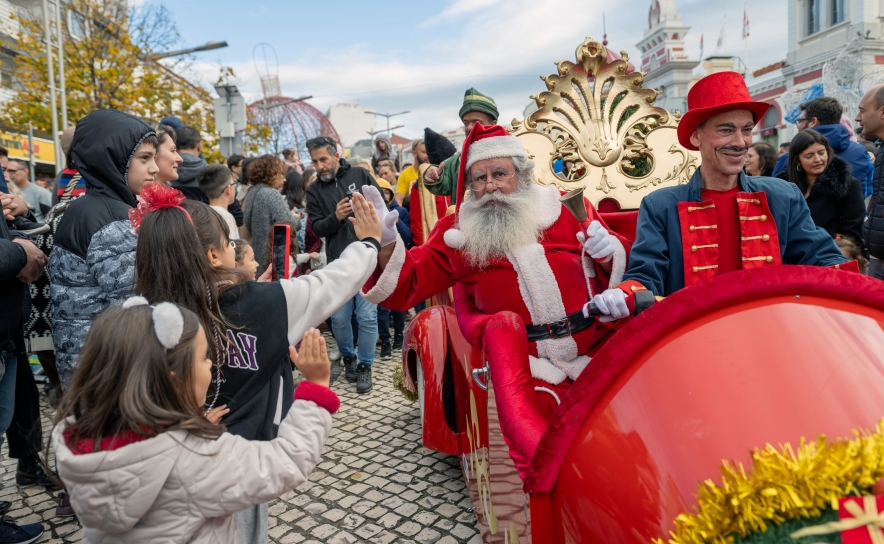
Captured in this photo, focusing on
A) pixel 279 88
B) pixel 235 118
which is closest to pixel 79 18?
pixel 235 118

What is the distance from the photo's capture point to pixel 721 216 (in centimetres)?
234

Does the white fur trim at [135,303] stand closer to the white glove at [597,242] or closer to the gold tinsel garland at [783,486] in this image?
the gold tinsel garland at [783,486]

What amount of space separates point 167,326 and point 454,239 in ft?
4.86

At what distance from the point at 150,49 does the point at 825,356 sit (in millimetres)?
15936

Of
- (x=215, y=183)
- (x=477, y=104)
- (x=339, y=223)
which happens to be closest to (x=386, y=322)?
(x=339, y=223)

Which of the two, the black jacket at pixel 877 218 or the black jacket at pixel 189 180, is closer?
the black jacket at pixel 877 218

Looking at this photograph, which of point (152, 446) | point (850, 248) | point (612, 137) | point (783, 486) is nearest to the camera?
point (783, 486)

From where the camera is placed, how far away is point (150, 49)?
13.8 m

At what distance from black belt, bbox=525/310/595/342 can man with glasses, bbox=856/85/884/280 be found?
218 centimetres

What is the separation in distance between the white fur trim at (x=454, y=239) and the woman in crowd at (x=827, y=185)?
284 cm

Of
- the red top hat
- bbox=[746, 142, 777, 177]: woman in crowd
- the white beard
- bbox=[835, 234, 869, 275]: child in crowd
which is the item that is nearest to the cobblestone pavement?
the white beard

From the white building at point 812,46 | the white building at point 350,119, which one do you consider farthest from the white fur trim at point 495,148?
the white building at point 350,119

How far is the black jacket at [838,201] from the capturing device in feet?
12.8

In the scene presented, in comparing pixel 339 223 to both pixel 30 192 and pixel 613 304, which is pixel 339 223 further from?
pixel 30 192
